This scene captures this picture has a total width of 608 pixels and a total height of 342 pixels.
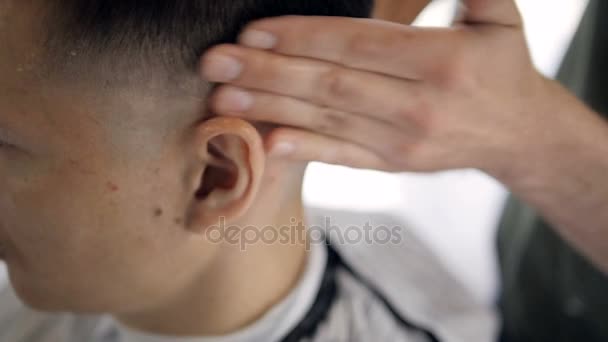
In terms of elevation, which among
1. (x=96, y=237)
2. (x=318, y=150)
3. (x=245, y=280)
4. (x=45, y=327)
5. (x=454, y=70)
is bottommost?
(x=45, y=327)

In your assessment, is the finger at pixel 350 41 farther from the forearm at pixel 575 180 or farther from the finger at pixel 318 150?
the forearm at pixel 575 180

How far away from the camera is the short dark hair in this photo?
25.8 inches

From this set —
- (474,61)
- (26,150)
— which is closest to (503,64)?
(474,61)

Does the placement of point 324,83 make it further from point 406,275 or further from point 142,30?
point 406,275

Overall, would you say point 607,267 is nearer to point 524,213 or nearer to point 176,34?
point 524,213

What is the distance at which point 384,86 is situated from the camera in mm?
682

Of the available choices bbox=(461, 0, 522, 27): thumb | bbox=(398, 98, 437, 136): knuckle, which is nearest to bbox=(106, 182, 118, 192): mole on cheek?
bbox=(398, 98, 437, 136): knuckle

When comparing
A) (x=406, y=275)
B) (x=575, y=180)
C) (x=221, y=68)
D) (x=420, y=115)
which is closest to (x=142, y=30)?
(x=221, y=68)

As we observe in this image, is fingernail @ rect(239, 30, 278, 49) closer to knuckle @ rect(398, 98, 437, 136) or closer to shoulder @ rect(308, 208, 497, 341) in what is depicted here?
knuckle @ rect(398, 98, 437, 136)

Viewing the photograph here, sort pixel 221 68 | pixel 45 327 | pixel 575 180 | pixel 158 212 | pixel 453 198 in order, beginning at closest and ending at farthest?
pixel 221 68 → pixel 158 212 → pixel 575 180 → pixel 45 327 → pixel 453 198

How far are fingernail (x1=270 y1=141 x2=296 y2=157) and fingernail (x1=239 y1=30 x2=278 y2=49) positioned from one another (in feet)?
0.38

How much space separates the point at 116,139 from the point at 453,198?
97cm

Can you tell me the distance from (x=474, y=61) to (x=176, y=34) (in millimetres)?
355

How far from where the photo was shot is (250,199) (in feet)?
2.40
